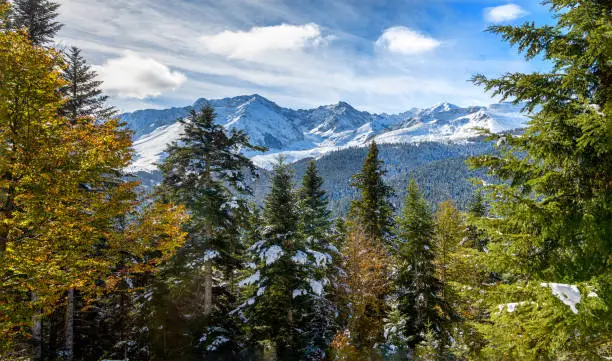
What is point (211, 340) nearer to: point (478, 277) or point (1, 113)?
point (1, 113)

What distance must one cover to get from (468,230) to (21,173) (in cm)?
2770

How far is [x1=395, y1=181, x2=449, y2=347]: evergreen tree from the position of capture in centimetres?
2066

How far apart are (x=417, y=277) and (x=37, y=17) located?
27.9m

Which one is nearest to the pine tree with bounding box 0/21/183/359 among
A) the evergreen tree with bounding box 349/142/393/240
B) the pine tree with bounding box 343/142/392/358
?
the pine tree with bounding box 343/142/392/358

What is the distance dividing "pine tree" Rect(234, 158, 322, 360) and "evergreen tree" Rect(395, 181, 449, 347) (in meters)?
5.82

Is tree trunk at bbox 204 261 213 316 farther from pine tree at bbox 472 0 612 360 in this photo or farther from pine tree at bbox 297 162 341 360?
pine tree at bbox 472 0 612 360

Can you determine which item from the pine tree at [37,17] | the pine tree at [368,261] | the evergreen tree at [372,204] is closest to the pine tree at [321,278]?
the pine tree at [368,261]

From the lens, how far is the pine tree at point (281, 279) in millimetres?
18719

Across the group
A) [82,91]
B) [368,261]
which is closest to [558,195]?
[368,261]

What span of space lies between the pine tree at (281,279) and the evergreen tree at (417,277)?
582 cm

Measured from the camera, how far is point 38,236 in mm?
8797

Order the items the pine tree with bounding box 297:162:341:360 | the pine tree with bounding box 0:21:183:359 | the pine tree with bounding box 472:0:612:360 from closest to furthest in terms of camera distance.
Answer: the pine tree with bounding box 472:0:612:360 → the pine tree with bounding box 0:21:183:359 → the pine tree with bounding box 297:162:341:360

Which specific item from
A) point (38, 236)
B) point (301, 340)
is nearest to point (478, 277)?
point (301, 340)

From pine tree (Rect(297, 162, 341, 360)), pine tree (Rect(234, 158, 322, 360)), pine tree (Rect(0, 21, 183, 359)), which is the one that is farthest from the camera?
pine tree (Rect(297, 162, 341, 360))
